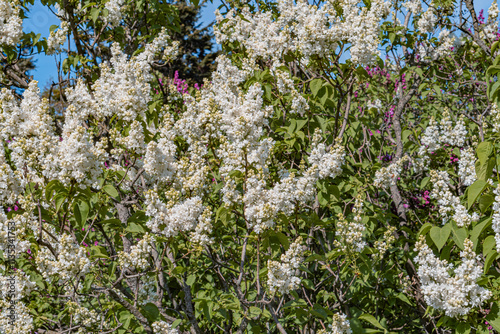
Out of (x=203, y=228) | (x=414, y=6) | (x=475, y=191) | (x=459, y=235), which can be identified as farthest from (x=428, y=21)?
(x=203, y=228)

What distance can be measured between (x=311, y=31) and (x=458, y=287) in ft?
6.79

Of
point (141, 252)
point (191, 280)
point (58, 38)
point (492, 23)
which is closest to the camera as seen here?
point (141, 252)

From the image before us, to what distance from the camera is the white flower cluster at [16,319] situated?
3316mm

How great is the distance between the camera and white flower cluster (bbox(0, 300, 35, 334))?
3.32 meters

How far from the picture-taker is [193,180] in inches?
127

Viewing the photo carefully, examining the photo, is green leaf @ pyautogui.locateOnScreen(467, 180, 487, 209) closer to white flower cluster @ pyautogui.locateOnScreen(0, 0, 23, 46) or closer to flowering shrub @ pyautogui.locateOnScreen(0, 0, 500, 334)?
flowering shrub @ pyautogui.locateOnScreen(0, 0, 500, 334)

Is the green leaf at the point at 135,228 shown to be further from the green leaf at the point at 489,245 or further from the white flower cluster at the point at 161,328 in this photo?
the green leaf at the point at 489,245

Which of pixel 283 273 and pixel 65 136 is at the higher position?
pixel 65 136

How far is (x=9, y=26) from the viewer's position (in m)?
4.31

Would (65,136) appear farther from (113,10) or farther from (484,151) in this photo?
(484,151)

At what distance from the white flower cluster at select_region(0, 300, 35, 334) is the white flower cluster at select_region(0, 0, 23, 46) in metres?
→ 2.51

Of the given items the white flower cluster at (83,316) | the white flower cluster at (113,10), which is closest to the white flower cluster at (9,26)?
the white flower cluster at (113,10)

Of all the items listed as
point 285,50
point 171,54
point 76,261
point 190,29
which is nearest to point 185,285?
point 76,261

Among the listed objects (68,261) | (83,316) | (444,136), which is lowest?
(83,316)
